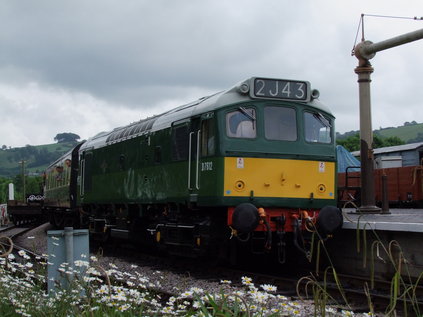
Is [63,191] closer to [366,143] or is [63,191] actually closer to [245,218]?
[366,143]

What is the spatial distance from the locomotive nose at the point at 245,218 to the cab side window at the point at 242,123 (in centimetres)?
151

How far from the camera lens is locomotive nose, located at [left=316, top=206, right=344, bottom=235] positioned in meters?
11.4

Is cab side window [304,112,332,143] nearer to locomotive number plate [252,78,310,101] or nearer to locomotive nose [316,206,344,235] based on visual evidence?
locomotive number plate [252,78,310,101]

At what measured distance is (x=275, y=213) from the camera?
11.6 metres

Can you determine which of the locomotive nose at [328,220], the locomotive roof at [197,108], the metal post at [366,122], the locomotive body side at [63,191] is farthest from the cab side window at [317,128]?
the locomotive body side at [63,191]

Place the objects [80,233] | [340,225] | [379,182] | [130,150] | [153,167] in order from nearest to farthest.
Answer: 1. [80,233]
2. [340,225]
3. [153,167]
4. [130,150]
5. [379,182]

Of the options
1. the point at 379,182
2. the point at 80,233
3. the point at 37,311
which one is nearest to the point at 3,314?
the point at 37,311

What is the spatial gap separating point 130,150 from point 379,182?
12.5 meters

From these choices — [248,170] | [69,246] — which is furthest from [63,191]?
[69,246]

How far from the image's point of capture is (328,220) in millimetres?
11422

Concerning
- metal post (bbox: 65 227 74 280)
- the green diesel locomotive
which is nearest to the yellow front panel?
the green diesel locomotive

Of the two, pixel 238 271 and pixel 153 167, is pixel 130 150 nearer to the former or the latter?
pixel 153 167

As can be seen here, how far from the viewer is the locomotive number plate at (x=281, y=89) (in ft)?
39.0

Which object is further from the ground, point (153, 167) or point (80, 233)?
point (153, 167)
